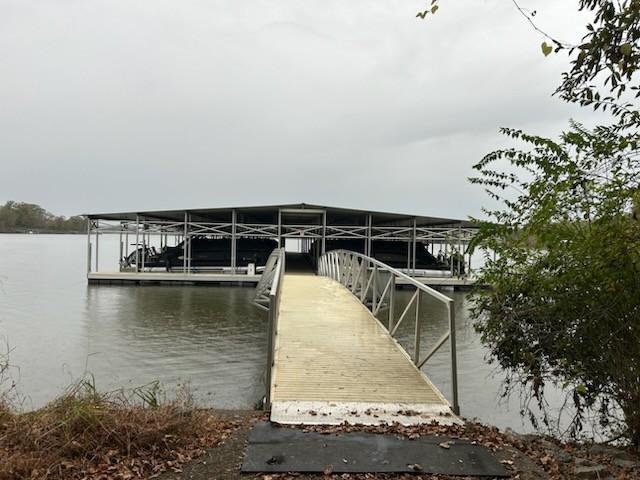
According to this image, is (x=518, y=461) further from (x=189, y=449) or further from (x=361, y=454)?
(x=189, y=449)

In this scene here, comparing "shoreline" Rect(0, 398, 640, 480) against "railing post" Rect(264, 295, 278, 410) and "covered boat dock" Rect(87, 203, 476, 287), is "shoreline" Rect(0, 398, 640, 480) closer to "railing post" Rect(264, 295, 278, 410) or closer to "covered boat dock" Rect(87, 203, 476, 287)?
"railing post" Rect(264, 295, 278, 410)

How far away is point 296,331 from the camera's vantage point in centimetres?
728

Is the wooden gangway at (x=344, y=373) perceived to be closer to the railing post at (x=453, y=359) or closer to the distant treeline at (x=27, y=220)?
the railing post at (x=453, y=359)

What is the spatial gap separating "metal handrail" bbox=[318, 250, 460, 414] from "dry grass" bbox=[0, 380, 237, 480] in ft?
7.61

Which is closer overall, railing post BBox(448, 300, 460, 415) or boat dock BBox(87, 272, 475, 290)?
railing post BBox(448, 300, 460, 415)

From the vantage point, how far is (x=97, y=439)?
329 cm

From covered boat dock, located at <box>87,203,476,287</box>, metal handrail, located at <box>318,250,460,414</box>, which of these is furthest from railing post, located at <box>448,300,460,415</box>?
covered boat dock, located at <box>87,203,476,287</box>

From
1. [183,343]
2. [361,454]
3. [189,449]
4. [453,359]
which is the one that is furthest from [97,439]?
[183,343]

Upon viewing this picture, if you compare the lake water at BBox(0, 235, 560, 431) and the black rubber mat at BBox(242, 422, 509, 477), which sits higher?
the black rubber mat at BBox(242, 422, 509, 477)

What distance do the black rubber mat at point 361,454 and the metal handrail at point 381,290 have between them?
107 centimetres

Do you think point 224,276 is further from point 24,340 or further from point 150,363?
point 150,363

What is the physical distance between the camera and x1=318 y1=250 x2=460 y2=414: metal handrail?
15.6 feet

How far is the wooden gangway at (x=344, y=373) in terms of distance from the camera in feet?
14.0

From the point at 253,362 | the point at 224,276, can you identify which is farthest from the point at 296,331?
the point at 224,276
